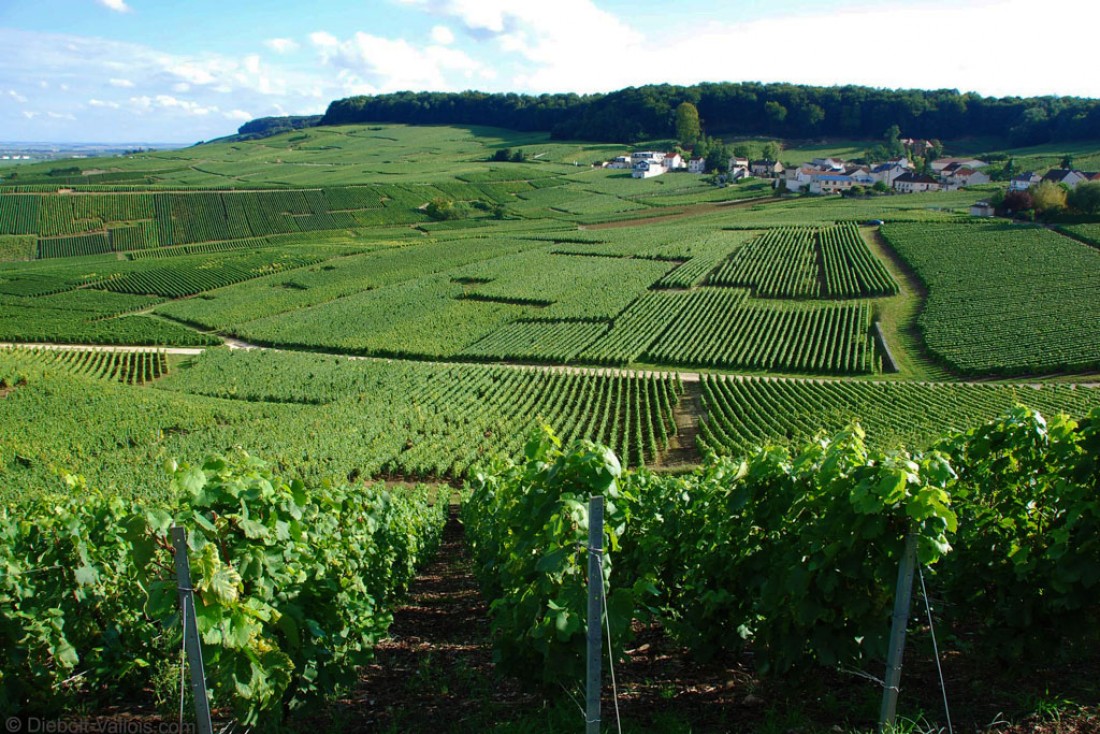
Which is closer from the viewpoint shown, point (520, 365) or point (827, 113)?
point (520, 365)

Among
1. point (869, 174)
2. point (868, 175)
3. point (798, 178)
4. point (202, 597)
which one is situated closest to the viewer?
point (202, 597)

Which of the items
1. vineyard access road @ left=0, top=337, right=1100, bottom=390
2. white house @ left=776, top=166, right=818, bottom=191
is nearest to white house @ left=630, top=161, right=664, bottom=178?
white house @ left=776, top=166, right=818, bottom=191

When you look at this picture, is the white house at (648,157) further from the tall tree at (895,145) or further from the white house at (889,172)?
the tall tree at (895,145)

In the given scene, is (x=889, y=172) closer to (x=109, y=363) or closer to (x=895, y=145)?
(x=895, y=145)

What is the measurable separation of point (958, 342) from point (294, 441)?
39484mm

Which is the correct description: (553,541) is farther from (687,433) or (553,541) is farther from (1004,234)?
(1004,234)

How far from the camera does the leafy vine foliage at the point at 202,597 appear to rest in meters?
6.00

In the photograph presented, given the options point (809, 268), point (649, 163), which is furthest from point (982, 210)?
point (649, 163)

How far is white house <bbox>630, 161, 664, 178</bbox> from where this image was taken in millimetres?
145875

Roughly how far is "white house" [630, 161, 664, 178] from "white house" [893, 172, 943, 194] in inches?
1843

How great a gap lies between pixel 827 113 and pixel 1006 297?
138 m

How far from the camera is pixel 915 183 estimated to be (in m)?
118

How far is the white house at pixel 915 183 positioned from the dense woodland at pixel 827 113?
1851 inches

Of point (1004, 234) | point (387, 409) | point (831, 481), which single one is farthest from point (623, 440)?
point (1004, 234)
